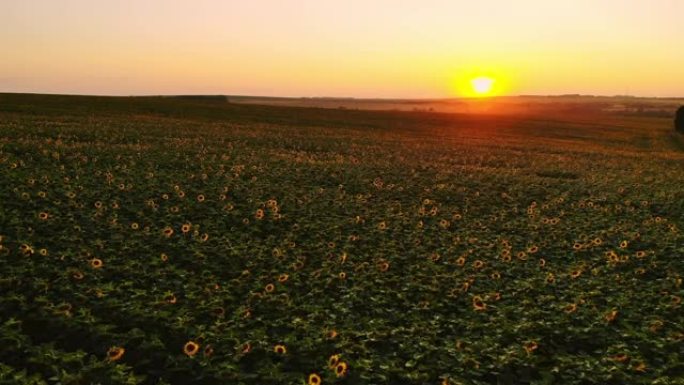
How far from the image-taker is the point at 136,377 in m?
6.49

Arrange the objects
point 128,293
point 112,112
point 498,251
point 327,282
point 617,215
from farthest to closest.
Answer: point 112,112
point 617,215
point 498,251
point 327,282
point 128,293

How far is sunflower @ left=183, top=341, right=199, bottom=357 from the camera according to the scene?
6.89 m

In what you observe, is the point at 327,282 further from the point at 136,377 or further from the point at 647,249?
the point at 647,249

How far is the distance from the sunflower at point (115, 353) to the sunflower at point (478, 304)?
5320mm

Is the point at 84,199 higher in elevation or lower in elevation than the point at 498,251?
higher

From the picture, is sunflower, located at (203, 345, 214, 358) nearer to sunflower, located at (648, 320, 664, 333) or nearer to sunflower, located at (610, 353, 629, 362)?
sunflower, located at (610, 353, 629, 362)

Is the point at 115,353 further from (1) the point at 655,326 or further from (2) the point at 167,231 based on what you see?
(1) the point at 655,326

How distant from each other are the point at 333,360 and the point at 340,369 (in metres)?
0.20

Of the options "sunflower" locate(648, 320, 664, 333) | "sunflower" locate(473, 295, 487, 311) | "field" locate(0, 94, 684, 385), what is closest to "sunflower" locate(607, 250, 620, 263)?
"field" locate(0, 94, 684, 385)

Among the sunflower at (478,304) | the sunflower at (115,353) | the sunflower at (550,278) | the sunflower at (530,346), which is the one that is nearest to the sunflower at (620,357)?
the sunflower at (530,346)

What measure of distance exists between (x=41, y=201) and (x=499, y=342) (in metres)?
11.1

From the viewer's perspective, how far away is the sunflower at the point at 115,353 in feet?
22.1

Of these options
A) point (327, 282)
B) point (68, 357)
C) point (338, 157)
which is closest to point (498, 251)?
point (327, 282)

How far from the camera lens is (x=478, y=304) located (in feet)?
30.7
